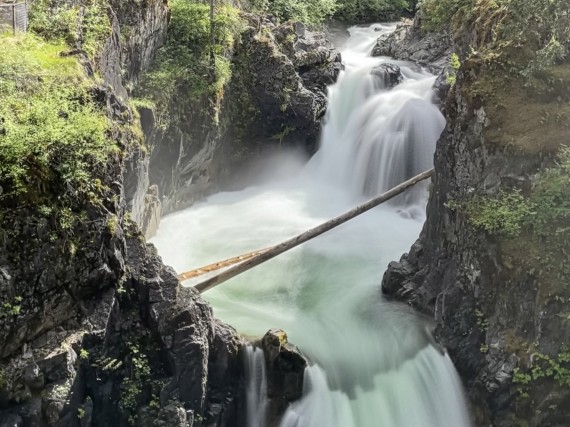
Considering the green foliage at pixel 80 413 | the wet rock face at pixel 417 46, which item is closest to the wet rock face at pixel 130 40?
the green foliage at pixel 80 413

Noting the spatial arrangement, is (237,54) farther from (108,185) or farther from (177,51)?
(108,185)

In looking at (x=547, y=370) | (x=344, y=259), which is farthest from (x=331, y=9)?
(x=547, y=370)

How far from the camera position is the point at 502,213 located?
10047mm

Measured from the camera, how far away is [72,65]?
9891 mm

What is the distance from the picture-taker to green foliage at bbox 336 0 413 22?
1291 inches

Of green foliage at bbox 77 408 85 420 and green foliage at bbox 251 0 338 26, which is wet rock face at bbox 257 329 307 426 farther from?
green foliage at bbox 251 0 338 26

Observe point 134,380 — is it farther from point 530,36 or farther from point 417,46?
point 417,46

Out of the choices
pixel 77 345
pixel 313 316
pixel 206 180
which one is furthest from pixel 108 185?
pixel 206 180

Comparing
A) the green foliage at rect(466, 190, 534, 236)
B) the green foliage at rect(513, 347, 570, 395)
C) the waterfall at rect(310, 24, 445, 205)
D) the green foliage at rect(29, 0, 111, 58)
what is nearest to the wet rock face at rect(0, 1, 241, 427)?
the green foliage at rect(29, 0, 111, 58)

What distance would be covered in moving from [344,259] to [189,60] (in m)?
7.76

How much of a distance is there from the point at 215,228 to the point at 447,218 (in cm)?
789

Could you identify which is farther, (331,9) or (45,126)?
(331,9)

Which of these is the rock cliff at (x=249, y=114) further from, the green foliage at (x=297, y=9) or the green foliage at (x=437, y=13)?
the green foliage at (x=437, y=13)

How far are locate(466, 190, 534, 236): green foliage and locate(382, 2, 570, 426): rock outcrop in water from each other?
0.02 metres
